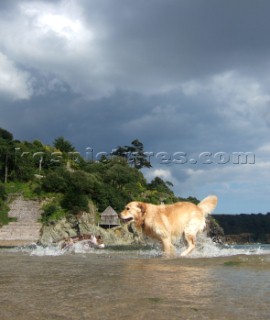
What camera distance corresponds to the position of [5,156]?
77.9 m

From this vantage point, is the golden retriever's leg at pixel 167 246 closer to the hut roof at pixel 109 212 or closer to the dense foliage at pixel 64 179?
the dense foliage at pixel 64 179

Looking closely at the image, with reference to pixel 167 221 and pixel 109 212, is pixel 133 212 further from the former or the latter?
pixel 109 212

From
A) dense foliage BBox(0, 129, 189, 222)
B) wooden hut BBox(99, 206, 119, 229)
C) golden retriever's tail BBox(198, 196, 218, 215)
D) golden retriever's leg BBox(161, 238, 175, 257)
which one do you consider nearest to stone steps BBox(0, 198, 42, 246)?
dense foliage BBox(0, 129, 189, 222)

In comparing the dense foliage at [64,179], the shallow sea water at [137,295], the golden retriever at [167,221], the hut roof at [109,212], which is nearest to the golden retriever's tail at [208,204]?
the golden retriever at [167,221]

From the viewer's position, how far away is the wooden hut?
247ft

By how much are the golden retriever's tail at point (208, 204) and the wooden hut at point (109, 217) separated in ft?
211

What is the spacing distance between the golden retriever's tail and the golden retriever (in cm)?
42

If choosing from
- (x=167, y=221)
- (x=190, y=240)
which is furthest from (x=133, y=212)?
(x=190, y=240)

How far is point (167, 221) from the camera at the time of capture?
34.1ft

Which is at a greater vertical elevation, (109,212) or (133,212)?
(133,212)

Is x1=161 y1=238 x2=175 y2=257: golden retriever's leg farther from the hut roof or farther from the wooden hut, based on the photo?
the hut roof

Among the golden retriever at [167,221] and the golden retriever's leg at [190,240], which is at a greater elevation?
the golden retriever at [167,221]

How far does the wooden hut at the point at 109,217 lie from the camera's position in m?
75.4

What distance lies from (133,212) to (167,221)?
0.91 metres
